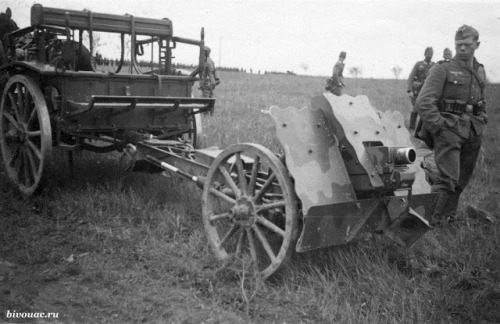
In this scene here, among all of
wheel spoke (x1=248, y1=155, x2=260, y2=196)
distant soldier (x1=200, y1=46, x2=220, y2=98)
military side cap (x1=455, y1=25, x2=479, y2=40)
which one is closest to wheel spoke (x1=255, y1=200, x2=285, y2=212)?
wheel spoke (x1=248, y1=155, x2=260, y2=196)

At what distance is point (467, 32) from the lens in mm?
4984

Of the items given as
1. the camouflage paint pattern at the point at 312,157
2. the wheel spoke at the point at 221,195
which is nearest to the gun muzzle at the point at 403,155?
the camouflage paint pattern at the point at 312,157

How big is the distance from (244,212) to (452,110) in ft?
8.24

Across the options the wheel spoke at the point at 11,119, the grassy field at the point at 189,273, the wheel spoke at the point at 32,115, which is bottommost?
the grassy field at the point at 189,273

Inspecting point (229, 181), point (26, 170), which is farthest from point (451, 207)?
point (26, 170)

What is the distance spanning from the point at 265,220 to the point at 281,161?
459 millimetres

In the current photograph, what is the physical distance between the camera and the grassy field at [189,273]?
11.0 ft

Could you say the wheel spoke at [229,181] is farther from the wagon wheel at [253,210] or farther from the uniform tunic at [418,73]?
the uniform tunic at [418,73]

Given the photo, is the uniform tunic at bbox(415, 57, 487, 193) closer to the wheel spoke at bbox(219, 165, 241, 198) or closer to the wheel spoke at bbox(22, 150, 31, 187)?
the wheel spoke at bbox(219, 165, 241, 198)

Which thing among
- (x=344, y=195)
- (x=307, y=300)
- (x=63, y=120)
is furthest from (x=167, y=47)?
(x=307, y=300)

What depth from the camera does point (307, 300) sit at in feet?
11.5

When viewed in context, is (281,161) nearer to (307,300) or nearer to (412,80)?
(307,300)

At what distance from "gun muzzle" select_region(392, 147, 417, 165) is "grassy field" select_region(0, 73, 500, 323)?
0.84 metres

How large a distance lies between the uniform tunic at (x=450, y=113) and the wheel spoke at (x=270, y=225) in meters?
2.15
